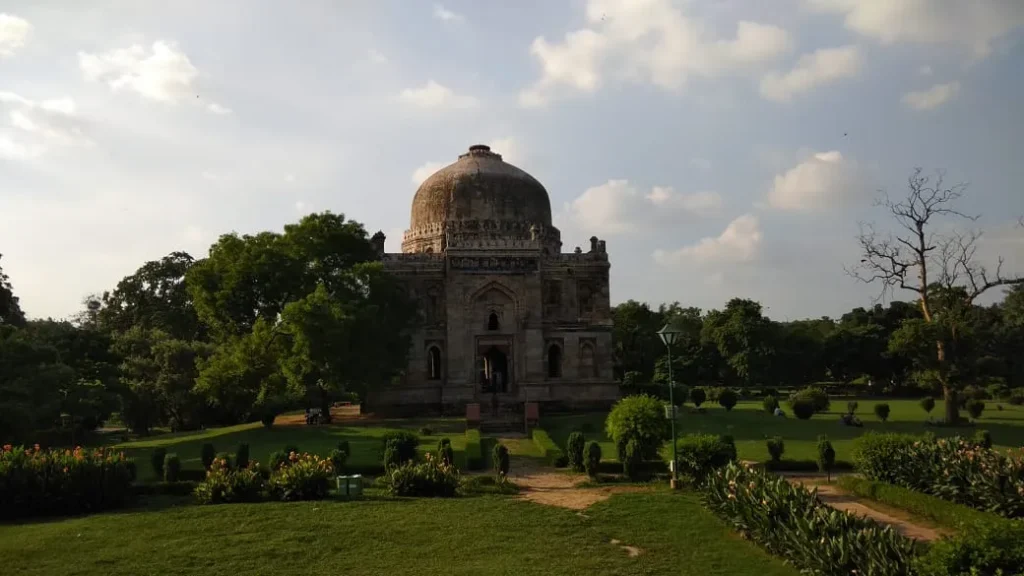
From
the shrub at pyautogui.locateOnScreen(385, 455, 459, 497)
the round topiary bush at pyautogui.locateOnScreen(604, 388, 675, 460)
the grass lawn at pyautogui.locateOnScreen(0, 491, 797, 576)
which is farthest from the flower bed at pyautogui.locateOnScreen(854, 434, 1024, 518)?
the shrub at pyautogui.locateOnScreen(385, 455, 459, 497)

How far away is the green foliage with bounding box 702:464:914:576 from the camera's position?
323 inches

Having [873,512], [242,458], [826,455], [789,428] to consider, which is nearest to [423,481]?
[242,458]

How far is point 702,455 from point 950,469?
473cm

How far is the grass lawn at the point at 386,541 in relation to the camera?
10.4 metres

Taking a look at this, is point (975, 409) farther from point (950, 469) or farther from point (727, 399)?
point (950, 469)

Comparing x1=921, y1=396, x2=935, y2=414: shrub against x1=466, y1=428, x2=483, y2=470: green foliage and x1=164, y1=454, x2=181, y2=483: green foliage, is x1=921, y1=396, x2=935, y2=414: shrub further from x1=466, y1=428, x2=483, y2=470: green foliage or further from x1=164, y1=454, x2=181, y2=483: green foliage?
x1=164, y1=454, x2=181, y2=483: green foliage

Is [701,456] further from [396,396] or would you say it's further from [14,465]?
[396,396]

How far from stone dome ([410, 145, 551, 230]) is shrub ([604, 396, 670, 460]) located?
66.4 ft

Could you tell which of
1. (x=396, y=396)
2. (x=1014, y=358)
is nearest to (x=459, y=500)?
(x=396, y=396)

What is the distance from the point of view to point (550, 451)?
2156 cm

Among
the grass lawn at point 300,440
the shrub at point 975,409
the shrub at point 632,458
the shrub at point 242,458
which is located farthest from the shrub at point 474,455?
the shrub at point 975,409

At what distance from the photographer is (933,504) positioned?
13305mm

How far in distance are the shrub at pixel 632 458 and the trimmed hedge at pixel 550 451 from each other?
8.46 feet

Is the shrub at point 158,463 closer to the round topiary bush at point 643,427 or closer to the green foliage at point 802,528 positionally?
the round topiary bush at point 643,427
